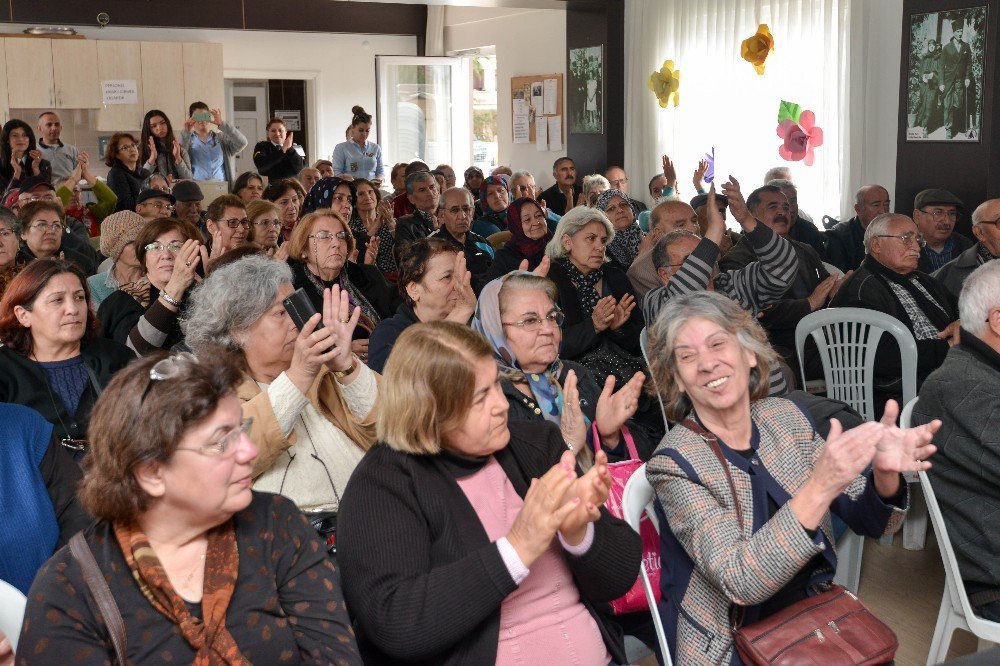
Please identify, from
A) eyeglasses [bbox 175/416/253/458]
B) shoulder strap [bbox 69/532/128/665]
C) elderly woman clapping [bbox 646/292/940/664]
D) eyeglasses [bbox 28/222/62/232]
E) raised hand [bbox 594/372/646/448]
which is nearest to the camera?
shoulder strap [bbox 69/532/128/665]

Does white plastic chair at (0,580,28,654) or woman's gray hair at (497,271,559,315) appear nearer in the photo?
white plastic chair at (0,580,28,654)

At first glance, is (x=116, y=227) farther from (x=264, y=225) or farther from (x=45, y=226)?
(x=264, y=225)

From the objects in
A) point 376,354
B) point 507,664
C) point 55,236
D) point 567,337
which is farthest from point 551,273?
point 507,664

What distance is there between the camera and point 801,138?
7684 mm

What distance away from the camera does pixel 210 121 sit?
1004 cm

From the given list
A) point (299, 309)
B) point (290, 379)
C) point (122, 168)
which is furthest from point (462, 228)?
point (290, 379)

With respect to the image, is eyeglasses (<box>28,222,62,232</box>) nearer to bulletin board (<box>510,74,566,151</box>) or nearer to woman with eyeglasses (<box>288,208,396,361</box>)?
woman with eyeglasses (<box>288,208,396,361</box>)

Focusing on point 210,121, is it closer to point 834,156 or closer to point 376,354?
point 834,156

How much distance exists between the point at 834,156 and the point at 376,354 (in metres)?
5.08

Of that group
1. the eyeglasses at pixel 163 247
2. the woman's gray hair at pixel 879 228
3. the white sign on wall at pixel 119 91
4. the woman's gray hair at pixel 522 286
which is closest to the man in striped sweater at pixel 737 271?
the woman's gray hair at pixel 879 228

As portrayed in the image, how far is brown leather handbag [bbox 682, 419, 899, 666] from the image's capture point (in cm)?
187

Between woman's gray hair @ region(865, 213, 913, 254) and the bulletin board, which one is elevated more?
the bulletin board

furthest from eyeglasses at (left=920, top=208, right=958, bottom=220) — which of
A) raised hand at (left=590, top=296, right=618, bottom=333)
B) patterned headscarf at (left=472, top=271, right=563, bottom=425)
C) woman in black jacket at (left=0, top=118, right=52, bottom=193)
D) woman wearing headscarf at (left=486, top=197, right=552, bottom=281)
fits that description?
woman in black jacket at (left=0, top=118, right=52, bottom=193)

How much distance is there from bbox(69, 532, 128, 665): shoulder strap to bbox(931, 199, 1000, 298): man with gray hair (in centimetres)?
420
